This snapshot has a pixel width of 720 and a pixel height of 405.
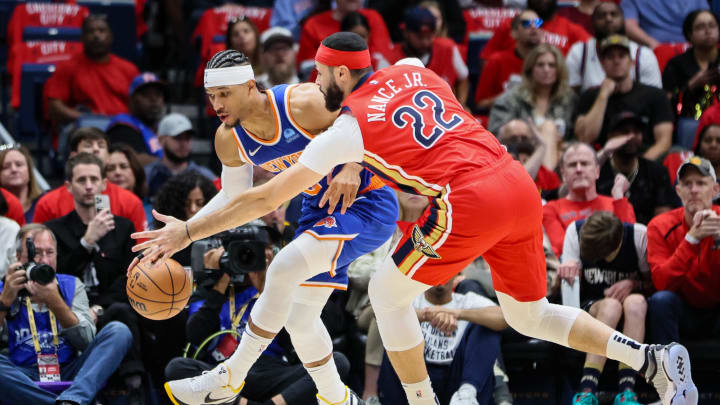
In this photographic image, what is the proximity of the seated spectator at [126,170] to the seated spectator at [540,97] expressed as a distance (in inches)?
125

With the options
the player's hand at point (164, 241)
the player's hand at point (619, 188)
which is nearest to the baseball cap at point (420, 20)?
the player's hand at point (619, 188)

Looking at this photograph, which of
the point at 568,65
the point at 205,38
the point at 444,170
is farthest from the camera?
the point at 205,38

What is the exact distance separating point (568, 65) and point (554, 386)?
3.99m

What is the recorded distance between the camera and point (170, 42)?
12695mm

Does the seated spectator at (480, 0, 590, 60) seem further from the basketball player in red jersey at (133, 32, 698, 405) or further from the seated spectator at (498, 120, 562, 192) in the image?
the basketball player in red jersey at (133, 32, 698, 405)

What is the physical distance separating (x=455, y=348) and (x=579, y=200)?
1.81 m

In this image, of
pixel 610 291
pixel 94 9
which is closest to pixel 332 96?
pixel 610 291

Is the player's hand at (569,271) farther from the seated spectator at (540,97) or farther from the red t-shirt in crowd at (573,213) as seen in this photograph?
the seated spectator at (540,97)

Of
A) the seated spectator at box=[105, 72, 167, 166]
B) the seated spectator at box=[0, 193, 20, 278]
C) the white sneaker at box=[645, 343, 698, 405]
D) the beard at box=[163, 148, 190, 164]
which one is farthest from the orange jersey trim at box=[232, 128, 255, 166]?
the seated spectator at box=[105, 72, 167, 166]

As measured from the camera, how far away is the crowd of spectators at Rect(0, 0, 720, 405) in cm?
720

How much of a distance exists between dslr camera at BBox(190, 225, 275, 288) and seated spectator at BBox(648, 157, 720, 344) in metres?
2.73

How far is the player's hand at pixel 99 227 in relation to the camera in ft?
25.4

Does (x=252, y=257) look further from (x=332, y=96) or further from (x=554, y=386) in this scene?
(x=554, y=386)

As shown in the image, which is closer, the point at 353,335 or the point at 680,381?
the point at 680,381
